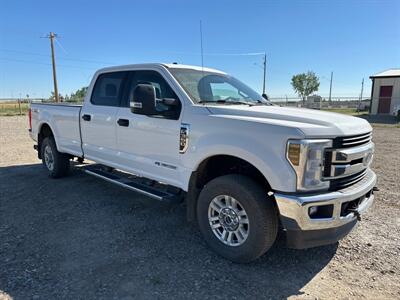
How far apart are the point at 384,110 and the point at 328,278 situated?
28.5 meters

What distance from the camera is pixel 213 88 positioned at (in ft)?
14.2

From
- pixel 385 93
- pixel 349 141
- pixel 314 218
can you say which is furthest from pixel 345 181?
pixel 385 93

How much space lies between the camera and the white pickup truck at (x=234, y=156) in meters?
2.89

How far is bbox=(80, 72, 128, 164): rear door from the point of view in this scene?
484 cm

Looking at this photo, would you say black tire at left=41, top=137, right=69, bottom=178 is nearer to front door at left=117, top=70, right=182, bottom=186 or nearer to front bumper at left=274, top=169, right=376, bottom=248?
front door at left=117, top=70, right=182, bottom=186

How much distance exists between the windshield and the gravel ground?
171 cm

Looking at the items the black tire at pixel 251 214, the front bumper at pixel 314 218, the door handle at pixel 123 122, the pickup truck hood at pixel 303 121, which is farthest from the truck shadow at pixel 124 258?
the pickup truck hood at pixel 303 121

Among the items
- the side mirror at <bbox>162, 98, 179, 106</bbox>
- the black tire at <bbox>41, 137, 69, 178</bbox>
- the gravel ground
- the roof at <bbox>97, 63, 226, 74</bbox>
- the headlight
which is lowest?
the gravel ground

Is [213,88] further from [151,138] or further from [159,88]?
[151,138]

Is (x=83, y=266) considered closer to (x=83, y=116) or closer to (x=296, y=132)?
(x=296, y=132)

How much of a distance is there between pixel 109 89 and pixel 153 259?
280 cm

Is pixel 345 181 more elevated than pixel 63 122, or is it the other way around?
pixel 63 122

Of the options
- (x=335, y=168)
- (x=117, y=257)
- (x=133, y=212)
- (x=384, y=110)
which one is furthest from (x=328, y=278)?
(x=384, y=110)

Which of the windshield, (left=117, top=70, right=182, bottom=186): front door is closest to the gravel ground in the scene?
(left=117, top=70, right=182, bottom=186): front door
